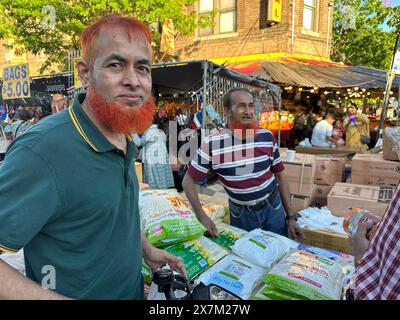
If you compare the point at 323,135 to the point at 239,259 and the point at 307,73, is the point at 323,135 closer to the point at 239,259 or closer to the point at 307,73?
the point at 307,73

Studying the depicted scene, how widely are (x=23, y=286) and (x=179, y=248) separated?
1.22m

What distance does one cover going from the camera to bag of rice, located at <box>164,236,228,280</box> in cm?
187

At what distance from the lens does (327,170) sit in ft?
15.0

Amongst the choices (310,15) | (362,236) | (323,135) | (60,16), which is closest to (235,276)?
(362,236)

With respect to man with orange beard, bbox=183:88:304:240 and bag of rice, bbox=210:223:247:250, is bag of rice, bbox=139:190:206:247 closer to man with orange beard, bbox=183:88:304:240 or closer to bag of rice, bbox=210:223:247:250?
bag of rice, bbox=210:223:247:250

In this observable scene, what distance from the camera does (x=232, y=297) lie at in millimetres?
1588

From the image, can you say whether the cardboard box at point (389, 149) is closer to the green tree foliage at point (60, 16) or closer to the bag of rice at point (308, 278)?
the bag of rice at point (308, 278)

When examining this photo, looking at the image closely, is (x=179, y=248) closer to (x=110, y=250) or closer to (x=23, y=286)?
(x=110, y=250)

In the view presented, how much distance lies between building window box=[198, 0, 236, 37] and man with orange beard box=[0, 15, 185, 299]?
1230 centimetres

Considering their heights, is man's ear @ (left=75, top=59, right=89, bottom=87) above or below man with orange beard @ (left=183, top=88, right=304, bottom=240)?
above

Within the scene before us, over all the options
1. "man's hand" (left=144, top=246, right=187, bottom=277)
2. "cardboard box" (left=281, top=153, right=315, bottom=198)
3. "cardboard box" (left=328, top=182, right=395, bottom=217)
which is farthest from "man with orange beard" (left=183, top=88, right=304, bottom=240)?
"cardboard box" (left=281, top=153, right=315, bottom=198)

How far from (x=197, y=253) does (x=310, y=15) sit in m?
13.0

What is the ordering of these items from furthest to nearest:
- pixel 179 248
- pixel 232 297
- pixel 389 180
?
pixel 389 180, pixel 179 248, pixel 232 297

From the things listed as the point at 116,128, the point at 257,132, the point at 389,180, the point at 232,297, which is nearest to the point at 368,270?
the point at 232,297
